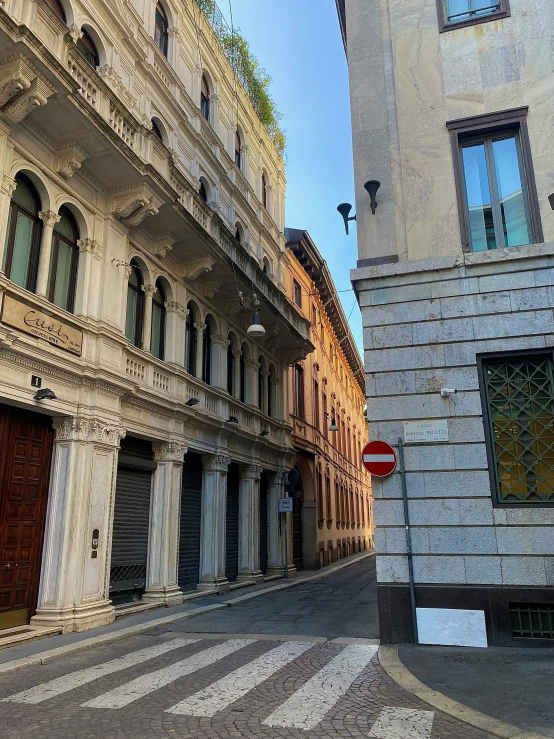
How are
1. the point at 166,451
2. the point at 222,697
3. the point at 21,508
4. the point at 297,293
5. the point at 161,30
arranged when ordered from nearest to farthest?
the point at 222,697, the point at 21,508, the point at 166,451, the point at 161,30, the point at 297,293

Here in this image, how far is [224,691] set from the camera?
6.64m

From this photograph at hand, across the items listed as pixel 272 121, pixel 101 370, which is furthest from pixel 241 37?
pixel 101 370

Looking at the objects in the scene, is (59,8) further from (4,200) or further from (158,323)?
(158,323)

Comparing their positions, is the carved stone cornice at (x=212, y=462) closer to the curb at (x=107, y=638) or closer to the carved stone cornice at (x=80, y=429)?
the curb at (x=107, y=638)

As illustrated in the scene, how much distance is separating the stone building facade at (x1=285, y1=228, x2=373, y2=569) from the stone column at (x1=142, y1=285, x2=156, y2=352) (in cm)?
1239

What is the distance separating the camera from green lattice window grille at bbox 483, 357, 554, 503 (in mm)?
8648

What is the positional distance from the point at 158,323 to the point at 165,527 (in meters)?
5.17

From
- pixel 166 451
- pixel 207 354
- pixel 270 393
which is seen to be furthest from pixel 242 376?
pixel 166 451

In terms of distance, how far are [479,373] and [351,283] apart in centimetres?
256

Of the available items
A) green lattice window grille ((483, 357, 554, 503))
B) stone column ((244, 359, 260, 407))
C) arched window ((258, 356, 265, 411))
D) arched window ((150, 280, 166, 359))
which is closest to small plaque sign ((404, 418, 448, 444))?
green lattice window grille ((483, 357, 554, 503))

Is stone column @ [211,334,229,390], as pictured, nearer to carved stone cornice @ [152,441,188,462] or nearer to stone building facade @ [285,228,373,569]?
carved stone cornice @ [152,441,188,462]

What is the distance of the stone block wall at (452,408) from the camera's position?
8.42 meters

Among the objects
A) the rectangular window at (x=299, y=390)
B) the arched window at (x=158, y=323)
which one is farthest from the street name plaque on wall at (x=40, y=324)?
the rectangular window at (x=299, y=390)

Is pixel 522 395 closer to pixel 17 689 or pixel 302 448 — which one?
pixel 17 689
